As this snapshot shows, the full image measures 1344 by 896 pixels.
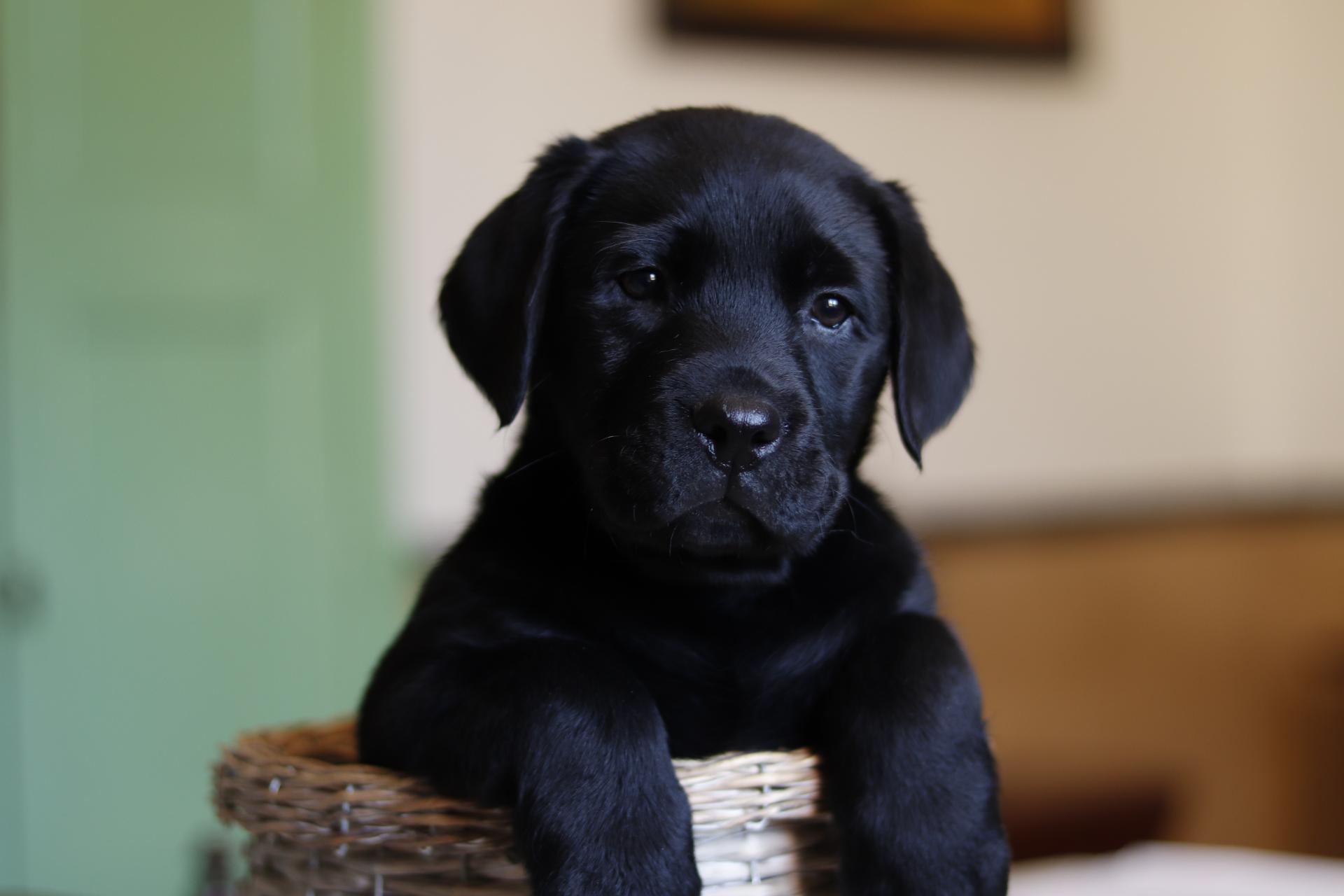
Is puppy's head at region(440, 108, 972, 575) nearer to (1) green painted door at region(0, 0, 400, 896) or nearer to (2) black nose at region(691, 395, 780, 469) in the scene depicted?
(2) black nose at region(691, 395, 780, 469)

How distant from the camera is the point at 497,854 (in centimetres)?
103

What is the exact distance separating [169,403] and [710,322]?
6.13 feet

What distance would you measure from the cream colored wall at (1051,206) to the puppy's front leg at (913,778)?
1.83 meters

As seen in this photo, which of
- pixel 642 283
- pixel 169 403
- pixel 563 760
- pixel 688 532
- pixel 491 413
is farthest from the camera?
pixel 491 413

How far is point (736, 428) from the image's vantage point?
1.08 metres

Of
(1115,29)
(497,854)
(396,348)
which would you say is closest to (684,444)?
(497,854)

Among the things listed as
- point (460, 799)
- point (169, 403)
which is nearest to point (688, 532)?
point (460, 799)

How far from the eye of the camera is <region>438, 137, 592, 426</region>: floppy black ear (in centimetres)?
123

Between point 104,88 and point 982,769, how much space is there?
91.4 inches

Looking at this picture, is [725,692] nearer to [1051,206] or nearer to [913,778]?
[913,778]

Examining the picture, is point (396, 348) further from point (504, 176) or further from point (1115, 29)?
point (1115, 29)

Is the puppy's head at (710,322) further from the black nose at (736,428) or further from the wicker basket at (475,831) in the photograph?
the wicker basket at (475,831)

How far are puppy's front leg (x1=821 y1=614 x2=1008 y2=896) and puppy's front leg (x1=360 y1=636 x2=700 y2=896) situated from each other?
0.14m

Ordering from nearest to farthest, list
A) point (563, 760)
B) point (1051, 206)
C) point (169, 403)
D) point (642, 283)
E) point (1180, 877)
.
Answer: point (563, 760)
point (642, 283)
point (1180, 877)
point (169, 403)
point (1051, 206)
